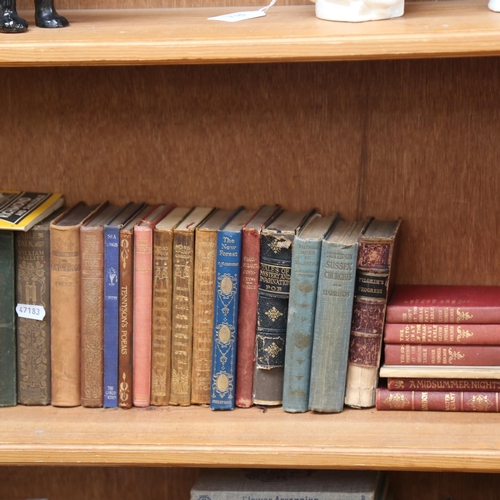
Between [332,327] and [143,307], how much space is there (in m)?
0.25

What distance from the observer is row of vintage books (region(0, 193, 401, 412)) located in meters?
1.01

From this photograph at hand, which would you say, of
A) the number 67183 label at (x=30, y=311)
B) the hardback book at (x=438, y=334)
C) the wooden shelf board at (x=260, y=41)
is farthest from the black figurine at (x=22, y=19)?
the hardback book at (x=438, y=334)

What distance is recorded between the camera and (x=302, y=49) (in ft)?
2.77

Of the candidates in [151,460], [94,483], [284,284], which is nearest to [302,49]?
[284,284]

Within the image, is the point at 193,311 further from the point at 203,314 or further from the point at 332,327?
the point at 332,327

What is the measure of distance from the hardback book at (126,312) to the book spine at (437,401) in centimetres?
34

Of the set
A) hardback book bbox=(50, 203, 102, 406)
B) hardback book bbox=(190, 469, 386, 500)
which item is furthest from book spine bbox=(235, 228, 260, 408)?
hardback book bbox=(50, 203, 102, 406)

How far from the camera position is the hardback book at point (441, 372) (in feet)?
3.35

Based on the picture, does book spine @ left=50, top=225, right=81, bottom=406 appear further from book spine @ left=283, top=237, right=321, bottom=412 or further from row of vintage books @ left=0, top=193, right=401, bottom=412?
book spine @ left=283, top=237, right=321, bottom=412

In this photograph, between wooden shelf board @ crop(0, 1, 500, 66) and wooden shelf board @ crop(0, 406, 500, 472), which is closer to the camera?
wooden shelf board @ crop(0, 1, 500, 66)

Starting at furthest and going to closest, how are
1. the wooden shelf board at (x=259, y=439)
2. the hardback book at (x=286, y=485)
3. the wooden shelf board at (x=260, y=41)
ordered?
1. the hardback book at (x=286, y=485)
2. the wooden shelf board at (x=259, y=439)
3. the wooden shelf board at (x=260, y=41)

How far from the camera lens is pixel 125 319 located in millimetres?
1054

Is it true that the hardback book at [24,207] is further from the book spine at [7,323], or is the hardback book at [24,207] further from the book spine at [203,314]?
the book spine at [203,314]

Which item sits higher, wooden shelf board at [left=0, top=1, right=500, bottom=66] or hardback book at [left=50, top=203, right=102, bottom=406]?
Result: wooden shelf board at [left=0, top=1, right=500, bottom=66]
